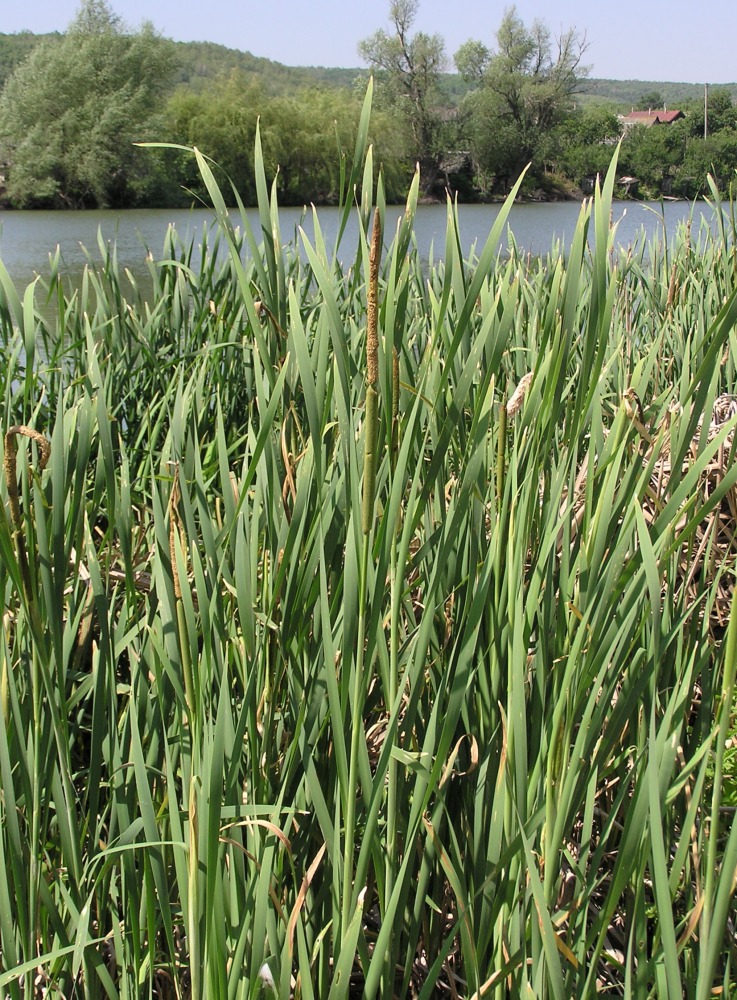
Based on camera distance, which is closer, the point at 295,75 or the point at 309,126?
the point at 309,126

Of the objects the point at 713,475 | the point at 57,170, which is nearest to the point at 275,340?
the point at 713,475

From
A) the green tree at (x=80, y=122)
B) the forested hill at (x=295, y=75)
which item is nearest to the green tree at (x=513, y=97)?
the green tree at (x=80, y=122)

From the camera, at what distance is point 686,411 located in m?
0.87

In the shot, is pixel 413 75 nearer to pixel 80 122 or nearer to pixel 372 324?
pixel 80 122

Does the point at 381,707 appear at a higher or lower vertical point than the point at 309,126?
lower

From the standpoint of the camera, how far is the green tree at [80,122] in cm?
2358

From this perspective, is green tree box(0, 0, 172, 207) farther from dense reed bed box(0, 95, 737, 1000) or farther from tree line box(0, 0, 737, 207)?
dense reed bed box(0, 95, 737, 1000)

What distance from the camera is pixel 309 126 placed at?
29234mm

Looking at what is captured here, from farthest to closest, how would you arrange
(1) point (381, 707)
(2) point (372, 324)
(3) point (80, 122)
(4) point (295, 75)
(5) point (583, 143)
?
(4) point (295, 75), (5) point (583, 143), (3) point (80, 122), (1) point (381, 707), (2) point (372, 324)

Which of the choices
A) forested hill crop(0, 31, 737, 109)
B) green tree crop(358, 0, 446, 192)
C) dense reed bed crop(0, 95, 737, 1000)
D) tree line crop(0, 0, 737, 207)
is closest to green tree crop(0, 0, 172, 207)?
tree line crop(0, 0, 737, 207)

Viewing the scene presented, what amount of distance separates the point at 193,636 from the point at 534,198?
35.1 meters

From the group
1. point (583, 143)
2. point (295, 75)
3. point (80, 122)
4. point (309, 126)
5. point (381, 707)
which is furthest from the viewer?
point (295, 75)

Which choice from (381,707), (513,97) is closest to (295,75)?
(513,97)

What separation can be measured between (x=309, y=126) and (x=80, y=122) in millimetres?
7860
